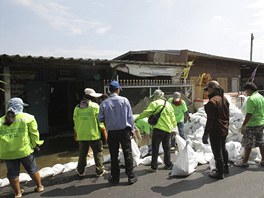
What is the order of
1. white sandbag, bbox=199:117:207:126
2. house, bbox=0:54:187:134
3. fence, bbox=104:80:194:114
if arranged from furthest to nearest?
fence, bbox=104:80:194:114 < white sandbag, bbox=199:117:207:126 < house, bbox=0:54:187:134

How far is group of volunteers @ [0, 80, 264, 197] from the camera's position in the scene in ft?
13.8

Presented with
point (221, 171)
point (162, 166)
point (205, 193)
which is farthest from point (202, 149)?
point (205, 193)

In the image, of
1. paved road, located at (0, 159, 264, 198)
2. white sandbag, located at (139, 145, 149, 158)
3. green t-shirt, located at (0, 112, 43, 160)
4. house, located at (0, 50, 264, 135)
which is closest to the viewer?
green t-shirt, located at (0, 112, 43, 160)

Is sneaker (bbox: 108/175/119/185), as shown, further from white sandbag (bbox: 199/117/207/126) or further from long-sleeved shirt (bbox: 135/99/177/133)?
white sandbag (bbox: 199/117/207/126)

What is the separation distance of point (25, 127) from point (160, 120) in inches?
97.4

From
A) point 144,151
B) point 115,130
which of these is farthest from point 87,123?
point 144,151

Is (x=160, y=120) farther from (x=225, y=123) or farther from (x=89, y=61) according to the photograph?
(x=89, y=61)

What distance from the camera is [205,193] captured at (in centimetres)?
429

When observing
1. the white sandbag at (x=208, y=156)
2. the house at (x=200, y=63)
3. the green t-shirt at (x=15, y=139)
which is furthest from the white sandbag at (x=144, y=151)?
the house at (x=200, y=63)

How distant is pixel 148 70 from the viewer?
10.2 m

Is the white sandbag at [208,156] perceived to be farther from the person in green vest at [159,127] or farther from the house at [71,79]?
the house at [71,79]

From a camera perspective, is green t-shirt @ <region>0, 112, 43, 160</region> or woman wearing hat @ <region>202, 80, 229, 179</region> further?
woman wearing hat @ <region>202, 80, 229, 179</region>

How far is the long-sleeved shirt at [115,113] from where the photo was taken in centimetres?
470

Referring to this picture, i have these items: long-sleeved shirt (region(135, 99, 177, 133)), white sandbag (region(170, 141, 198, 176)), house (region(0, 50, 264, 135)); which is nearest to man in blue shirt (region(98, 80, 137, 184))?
long-sleeved shirt (region(135, 99, 177, 133))
